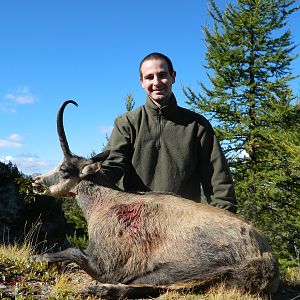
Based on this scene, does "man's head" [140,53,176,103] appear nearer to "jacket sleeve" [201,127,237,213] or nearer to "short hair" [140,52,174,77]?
"short hair" [140,52,174,77]

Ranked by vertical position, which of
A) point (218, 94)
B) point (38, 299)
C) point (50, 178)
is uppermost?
point (218, 94)

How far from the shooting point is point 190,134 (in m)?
5.69

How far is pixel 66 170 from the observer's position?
5.35m

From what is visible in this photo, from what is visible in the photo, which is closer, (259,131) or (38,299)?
(38,299)

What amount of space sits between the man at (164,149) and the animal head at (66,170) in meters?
0.33

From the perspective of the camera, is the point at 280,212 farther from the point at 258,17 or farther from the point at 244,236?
the point at 244,236

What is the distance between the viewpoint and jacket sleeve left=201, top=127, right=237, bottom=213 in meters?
5.49

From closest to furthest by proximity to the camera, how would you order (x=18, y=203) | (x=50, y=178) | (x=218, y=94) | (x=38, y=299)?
(x=38, y=299) < (x=50, y=178) < (x=18, y=203) < (x=218, y=94)

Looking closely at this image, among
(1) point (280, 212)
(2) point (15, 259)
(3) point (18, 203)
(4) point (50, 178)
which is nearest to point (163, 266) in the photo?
(4) point (50, 178)

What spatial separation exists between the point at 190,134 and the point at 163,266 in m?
2.04

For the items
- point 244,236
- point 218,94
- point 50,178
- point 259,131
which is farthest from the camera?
point 218,94

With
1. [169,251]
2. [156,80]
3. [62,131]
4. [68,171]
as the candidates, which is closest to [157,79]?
[156,80]

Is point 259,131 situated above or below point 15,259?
above

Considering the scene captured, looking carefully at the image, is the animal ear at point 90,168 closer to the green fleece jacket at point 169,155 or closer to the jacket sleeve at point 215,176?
the green fleece jacket at point 169,155
